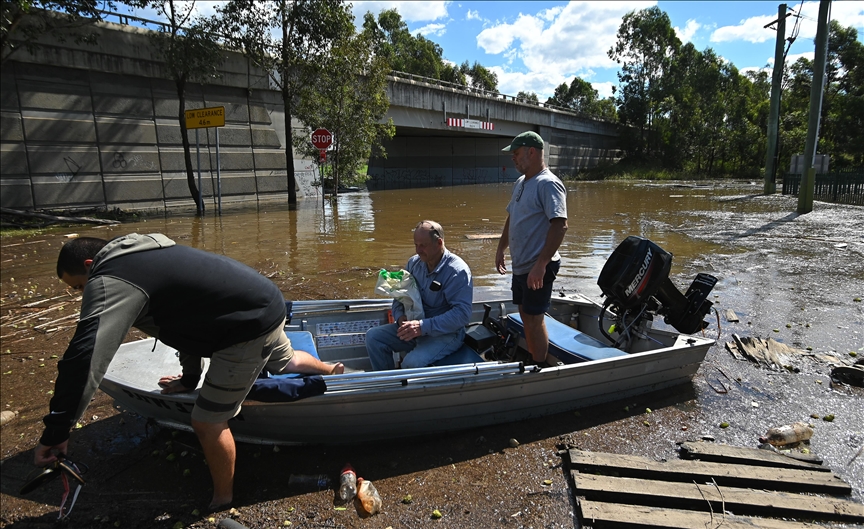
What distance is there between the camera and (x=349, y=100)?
1975cm

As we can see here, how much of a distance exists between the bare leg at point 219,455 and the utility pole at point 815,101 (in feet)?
62.3

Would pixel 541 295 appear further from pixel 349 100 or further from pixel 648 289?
pixel 349 100

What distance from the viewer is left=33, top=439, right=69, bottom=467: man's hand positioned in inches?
89.7

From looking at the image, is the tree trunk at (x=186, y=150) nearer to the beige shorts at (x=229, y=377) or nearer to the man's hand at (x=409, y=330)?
the man's hand at (x=409, y=330)

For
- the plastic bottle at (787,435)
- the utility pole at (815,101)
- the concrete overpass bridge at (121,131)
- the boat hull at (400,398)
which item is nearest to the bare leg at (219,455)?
the boat hull at (400,398)

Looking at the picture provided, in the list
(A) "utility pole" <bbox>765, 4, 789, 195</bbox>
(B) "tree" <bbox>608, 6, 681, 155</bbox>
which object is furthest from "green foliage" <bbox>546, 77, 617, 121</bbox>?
(A) "utility pole" <bbox>765, 4, 789, 195</bbox>

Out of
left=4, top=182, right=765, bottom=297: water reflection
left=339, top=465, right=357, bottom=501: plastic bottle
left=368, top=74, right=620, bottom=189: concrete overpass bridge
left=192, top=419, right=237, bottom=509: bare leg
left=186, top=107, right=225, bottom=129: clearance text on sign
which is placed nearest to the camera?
left=192, top=419, right=237, bottom=509: bare leg

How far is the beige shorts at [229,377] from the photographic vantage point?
2787 millimetres

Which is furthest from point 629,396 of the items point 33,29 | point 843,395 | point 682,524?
point 33,29

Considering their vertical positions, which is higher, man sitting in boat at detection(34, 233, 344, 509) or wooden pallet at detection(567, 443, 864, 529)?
man sitting in boat at detection(34, 233, 344, 509)

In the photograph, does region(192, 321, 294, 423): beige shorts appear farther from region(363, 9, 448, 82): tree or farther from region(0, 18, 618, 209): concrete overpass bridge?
region(363, 9, 448, 82): tree

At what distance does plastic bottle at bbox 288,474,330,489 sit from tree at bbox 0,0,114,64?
13.2m

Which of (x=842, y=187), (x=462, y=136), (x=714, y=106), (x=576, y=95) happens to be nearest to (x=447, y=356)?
(x=842, y=187)

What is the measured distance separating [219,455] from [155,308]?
101 centimetres
